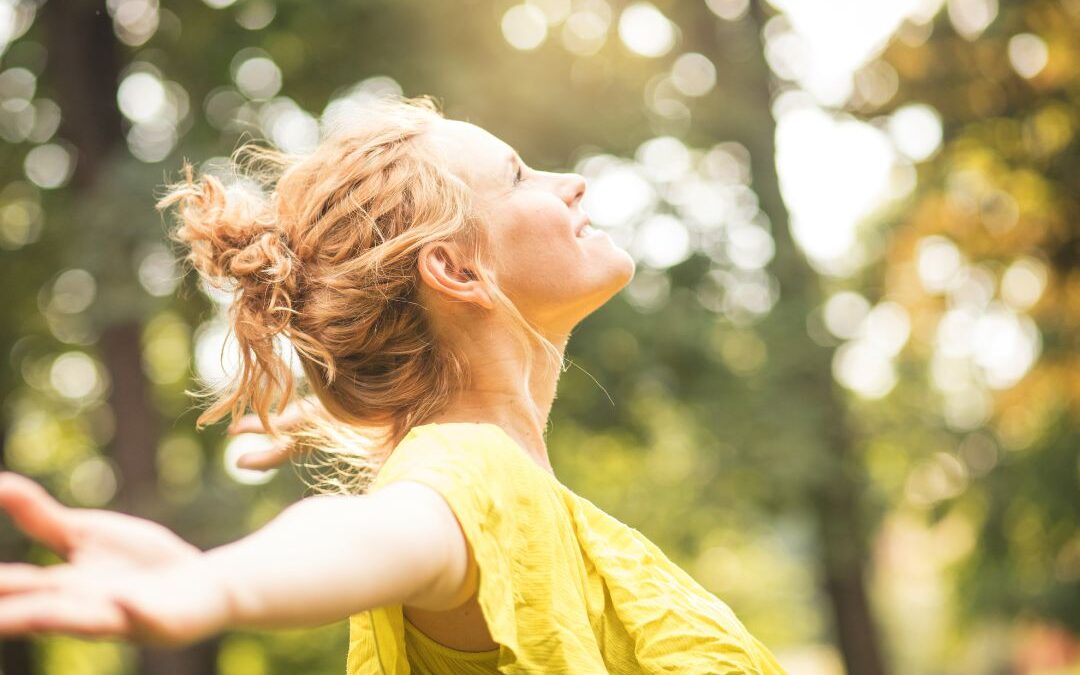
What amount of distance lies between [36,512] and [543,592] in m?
0.86

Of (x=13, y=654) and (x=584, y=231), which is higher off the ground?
(x=584, y=231)

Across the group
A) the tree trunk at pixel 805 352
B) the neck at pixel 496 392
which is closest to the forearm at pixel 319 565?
the neck at pixel 496 392

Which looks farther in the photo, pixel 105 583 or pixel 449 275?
pixel 449 275

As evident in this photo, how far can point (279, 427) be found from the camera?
2.77 meters

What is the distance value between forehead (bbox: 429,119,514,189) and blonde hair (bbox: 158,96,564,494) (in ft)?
0.09

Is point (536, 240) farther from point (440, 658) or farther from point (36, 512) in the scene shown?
point (36, 512)

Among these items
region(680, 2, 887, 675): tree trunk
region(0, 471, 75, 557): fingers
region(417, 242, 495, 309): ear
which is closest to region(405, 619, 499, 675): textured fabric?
region(417, 242, 495, 309): ear

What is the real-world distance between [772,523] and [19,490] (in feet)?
34.0

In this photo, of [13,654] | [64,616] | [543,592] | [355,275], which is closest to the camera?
[64,616]

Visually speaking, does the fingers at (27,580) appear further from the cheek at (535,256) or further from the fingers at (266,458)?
the fingers at (266,458)

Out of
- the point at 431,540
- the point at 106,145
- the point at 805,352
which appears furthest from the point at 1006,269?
the point at 431,540

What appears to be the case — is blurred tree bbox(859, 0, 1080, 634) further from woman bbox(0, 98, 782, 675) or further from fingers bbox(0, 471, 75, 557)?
fingers bbox(0, 471, 75, 557)

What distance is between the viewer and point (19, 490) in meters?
1.18

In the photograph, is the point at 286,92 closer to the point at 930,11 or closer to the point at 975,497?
the point at 930,11
